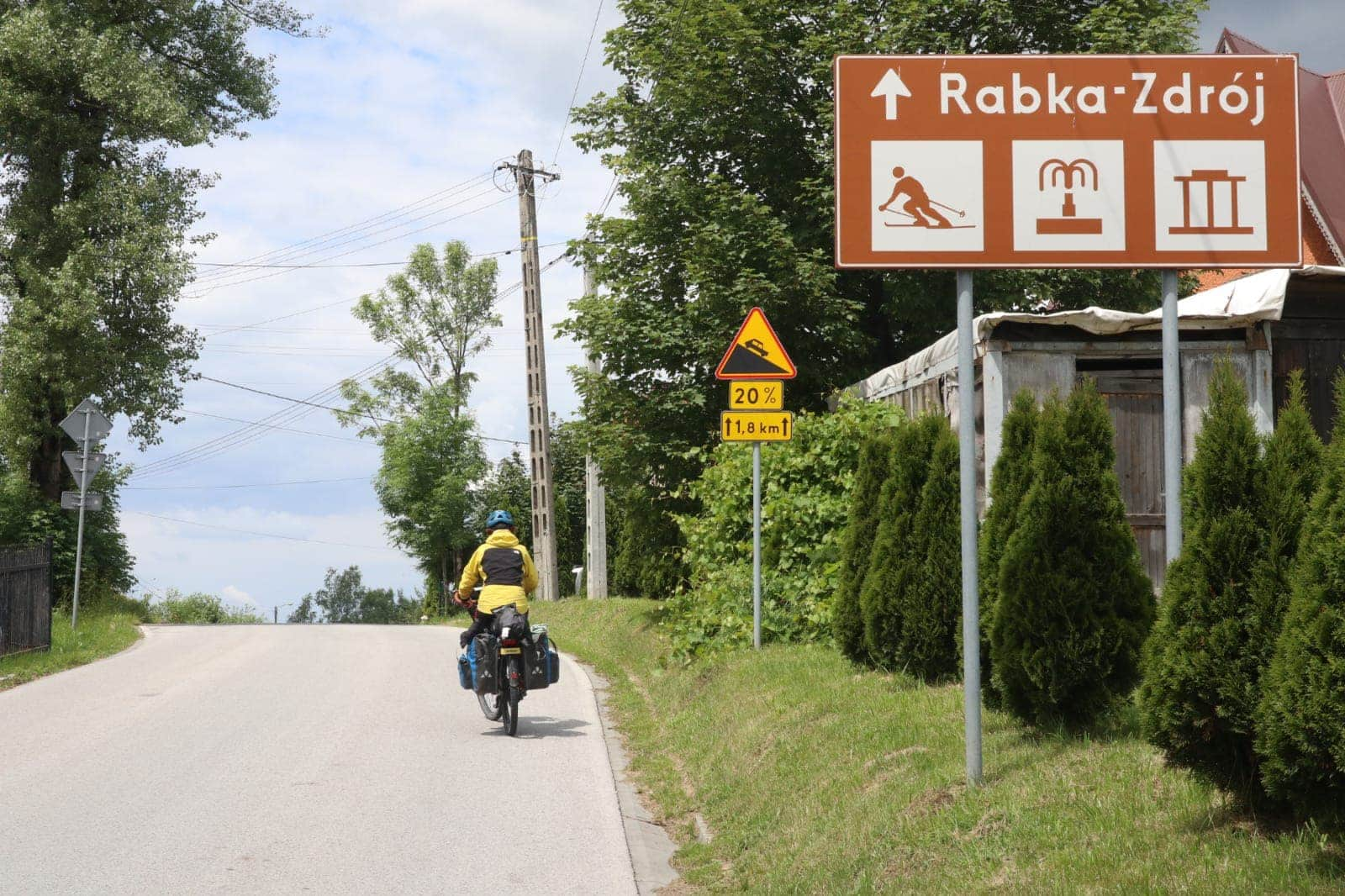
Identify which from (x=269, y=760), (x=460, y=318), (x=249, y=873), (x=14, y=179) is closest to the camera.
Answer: (x=249, y=873)

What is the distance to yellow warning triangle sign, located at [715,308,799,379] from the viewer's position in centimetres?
1391

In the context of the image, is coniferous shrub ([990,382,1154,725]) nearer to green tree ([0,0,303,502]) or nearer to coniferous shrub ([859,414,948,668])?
coniferous shrub ([859,414,948,668])

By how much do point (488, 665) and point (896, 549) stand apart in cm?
386

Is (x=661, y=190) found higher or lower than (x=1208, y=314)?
higher

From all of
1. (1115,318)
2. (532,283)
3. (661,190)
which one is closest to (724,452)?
(1115,318)

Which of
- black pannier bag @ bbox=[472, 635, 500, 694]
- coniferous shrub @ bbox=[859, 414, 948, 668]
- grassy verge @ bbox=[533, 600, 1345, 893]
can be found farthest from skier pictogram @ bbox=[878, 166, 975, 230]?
black pannier bag @ bbox=[472, 635, 500, 694]

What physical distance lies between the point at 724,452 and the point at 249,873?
32.5 ft

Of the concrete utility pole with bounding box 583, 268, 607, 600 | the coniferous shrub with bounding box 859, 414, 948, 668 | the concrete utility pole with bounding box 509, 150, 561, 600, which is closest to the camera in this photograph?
the coniferous shrub with bounding box 859, 414, 948, 668

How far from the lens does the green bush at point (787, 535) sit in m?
13.8

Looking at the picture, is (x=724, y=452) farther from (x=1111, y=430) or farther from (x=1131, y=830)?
(x=1131, y=830)

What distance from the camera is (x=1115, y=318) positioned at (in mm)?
12914

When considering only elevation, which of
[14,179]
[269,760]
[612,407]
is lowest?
[269,760]

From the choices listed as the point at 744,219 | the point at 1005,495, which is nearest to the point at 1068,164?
the point at 1005,495

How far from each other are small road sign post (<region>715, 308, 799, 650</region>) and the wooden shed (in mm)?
1687
